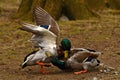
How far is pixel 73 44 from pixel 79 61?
3855 mm

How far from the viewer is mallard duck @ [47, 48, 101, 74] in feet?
29.7

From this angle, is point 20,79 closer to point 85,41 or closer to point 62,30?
point 85,41

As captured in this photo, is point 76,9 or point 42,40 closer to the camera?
point 42,40

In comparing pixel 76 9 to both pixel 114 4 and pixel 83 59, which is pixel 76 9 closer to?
pixel 114 4

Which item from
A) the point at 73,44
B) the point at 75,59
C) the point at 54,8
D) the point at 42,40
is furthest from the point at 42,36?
the point at 54,8

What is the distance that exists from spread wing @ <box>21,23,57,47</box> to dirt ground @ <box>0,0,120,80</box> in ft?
2.03

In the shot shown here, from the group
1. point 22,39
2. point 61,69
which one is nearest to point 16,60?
point 61,69

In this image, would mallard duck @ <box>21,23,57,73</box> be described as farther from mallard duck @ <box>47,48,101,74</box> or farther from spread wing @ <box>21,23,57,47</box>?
mallard duck @ <box>47,48,101,74</box>

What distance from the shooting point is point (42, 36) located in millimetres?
9266

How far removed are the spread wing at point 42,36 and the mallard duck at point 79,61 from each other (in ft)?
1.15

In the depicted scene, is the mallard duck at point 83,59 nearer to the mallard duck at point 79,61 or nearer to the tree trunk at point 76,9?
the mallard duck at point 79,61

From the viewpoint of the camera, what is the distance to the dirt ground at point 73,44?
9164 millimetres

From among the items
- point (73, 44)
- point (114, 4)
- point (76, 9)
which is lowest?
point (73, 44)

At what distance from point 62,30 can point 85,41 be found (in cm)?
199
